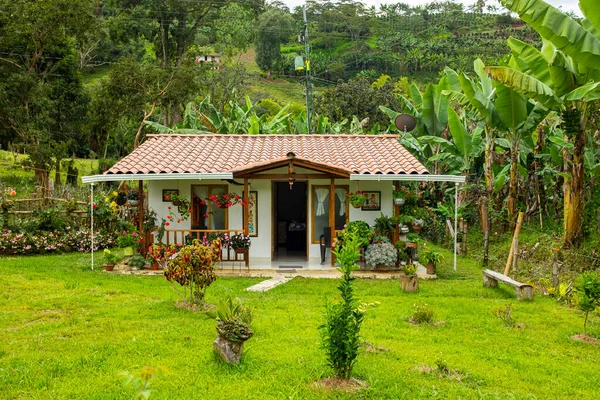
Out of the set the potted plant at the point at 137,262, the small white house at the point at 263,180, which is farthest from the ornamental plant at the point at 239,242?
the potted plant at the point at 137,262

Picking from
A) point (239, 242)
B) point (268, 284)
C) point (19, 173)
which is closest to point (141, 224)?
point (239, 242)

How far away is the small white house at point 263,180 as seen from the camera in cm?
1317

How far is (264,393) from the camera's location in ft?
19.0

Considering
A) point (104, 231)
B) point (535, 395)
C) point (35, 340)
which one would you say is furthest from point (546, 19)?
point (104, 231)

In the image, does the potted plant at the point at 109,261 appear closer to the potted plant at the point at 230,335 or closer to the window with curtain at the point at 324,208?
the window with curtain at the point at 324,208

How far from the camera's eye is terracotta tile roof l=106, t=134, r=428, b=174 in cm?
1352

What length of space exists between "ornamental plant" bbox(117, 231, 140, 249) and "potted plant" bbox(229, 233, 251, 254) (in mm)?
2329

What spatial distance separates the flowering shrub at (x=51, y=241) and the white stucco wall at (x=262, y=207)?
3.32 meters

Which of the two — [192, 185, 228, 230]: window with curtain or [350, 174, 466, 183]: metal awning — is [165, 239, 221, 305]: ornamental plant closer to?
[350, 174, 466, 183]: metal awning

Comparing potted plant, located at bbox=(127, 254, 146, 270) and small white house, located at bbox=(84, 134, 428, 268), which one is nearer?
small white house, located at bbox=(84, 134, 428, 268)

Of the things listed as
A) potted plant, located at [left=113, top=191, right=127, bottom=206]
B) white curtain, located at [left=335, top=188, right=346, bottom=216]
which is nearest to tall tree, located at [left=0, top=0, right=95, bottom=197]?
potted plant, located at [left=113, top=191, right=127, bottom=206]

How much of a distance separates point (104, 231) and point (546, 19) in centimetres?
1302

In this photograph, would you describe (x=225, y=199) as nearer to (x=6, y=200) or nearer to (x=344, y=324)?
(x=6, y=200)

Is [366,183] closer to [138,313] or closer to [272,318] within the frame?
[272,318]
